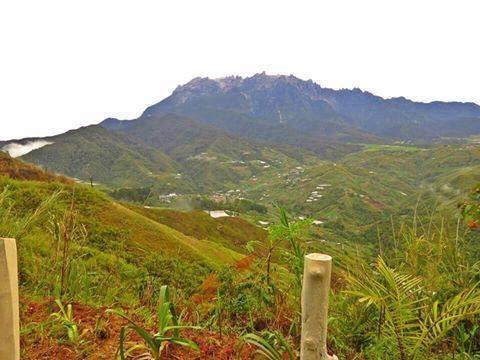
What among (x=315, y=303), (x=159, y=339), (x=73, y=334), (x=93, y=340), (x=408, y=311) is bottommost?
(x=93, y=340)

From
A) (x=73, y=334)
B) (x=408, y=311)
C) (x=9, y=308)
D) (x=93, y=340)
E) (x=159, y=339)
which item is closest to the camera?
(x=9, y=308)

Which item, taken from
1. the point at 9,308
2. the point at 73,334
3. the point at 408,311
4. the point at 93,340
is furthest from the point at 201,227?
the point at 9,308

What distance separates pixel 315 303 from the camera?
83.6 inches

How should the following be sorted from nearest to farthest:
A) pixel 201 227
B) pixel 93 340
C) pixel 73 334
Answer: pixel 73 334
pixel 93 340
pixel 201 227

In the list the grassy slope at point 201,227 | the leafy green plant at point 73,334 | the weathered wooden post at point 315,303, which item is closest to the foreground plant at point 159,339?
the leafy green plant at point 73,334

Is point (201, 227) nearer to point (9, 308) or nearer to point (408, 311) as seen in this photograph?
point (408, 311)

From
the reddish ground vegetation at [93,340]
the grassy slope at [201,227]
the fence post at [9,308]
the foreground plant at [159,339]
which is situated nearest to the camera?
the fence post at [9,308]

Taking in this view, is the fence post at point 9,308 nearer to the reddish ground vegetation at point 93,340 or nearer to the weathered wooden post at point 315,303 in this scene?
the reddish ground vegetation at point 93,340

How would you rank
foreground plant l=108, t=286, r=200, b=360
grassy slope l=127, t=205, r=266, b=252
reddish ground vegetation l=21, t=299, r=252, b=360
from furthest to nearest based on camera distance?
grassy slope l=127, t=205, r=266, b=252, reddish ground vegetation l=21, t=299, r=252, b=360, foreground plant l=108, t=286, r=200, b=360

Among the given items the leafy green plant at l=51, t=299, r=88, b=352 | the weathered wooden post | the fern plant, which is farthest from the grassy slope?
the weathered wooden post

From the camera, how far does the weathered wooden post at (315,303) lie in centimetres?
207

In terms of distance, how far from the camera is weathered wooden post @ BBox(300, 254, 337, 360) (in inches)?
81.4

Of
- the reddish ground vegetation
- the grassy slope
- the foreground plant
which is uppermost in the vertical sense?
the foreground plant

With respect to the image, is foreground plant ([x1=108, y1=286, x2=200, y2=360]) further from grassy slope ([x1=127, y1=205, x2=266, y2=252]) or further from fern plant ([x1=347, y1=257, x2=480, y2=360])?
grassy slope ([x1=127, y1=205, x2=266, y2=252])
